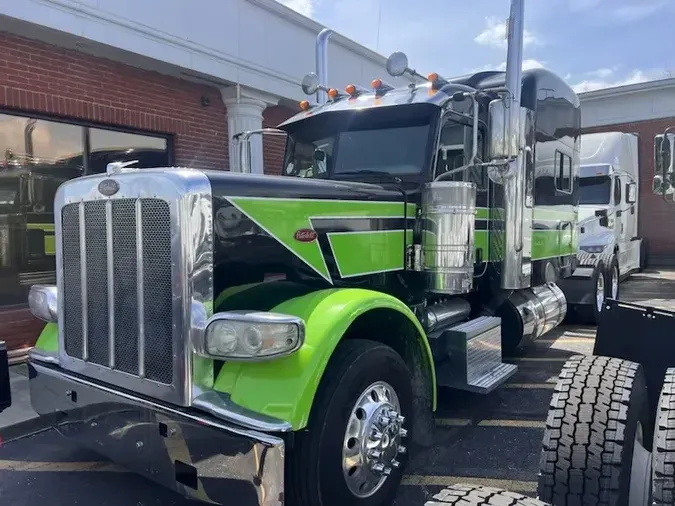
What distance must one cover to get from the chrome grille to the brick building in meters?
16.9

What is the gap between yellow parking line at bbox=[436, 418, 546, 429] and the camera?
4371mm

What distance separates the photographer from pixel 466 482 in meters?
3.45

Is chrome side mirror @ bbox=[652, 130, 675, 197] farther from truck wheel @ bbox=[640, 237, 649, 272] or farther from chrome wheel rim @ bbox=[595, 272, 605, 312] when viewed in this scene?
truck wheel @ bbox=[640, 237, 649, 272]

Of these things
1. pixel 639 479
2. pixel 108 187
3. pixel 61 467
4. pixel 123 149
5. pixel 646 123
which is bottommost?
pixel 61 467

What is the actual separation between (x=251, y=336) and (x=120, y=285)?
0.83 metres

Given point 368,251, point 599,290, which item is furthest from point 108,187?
point 599,290

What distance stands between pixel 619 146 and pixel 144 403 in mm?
11130

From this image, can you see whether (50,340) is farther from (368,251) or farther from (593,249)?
(593,249)

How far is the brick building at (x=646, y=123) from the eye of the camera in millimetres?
16812

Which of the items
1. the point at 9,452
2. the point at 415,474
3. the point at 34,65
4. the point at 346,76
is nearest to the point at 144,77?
the point at 34,65

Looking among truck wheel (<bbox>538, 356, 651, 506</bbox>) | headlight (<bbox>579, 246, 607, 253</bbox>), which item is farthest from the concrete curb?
headlight (<bbox>579, 246, 607, 253</bbox>)

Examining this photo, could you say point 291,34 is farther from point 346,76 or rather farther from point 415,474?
point 415,474

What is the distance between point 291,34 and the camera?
27.7 ft

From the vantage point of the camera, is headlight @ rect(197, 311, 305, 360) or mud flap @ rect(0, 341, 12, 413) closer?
headlight @ rect(197, 311, 305, 360)
